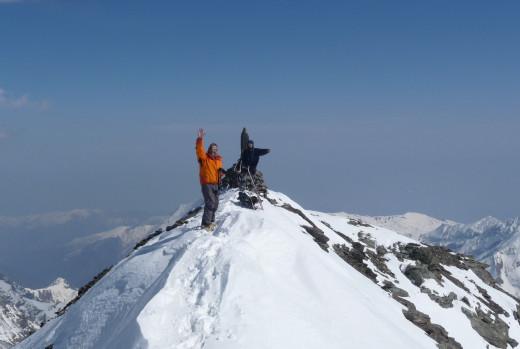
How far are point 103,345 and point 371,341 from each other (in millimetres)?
8352

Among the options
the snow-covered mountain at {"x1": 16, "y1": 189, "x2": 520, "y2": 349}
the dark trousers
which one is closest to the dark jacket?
the snow-covered mountain at {"x1": 16, "y1": 189, "x2": 520, "y2": 349}

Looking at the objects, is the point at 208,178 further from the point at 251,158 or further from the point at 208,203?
the point at 251,158

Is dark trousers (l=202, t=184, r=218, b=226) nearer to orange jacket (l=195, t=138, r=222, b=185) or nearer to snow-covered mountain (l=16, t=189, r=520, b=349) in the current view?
orange jacket (l=195, t=138, r=222, b=185)

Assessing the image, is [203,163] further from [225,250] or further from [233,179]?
[233,179]

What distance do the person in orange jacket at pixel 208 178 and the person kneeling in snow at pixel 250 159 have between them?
5.94 m

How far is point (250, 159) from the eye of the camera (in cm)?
2492

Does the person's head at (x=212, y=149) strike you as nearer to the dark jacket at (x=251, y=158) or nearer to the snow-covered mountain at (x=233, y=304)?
the snow-covered mountain at (x=233, y=304)

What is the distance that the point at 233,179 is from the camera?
3119cm

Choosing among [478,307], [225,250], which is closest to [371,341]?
[225,250]

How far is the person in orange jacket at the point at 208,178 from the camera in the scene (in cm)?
1752

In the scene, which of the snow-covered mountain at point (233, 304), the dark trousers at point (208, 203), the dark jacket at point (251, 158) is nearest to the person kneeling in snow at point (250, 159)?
the dark jacket at point (251, 158)

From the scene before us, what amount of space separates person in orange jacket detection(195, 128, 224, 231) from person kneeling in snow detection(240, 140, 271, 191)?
5938 millimetres

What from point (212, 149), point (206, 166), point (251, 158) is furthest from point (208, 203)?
point (251, 158)

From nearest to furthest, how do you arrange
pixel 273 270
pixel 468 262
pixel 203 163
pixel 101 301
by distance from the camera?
pixel 273 270, pixel 101 301, pixel 203 163, pixel 468 262
